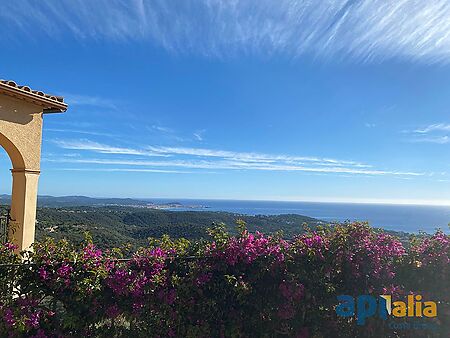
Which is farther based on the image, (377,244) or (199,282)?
(377,244)

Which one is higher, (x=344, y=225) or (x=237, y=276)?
(x=344, y=225)

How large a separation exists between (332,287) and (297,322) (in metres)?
0.64

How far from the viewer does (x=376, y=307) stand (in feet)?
15.3

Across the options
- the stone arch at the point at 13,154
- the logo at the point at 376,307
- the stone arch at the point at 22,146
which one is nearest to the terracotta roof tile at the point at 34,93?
the stone arch at the point at 22,146

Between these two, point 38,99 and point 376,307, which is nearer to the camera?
point 376,307

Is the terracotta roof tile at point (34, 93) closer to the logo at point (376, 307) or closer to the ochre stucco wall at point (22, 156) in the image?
the ochre stucco wall at point (22, 156)

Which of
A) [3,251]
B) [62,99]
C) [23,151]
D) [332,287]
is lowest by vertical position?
[332,287]

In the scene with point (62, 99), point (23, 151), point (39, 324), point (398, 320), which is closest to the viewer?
point (39, 324)

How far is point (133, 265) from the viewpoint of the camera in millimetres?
4406

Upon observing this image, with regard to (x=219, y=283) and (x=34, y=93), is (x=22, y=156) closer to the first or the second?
(x=34, y=93)

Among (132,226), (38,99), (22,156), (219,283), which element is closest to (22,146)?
(22,156)

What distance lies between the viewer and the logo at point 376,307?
183 inches

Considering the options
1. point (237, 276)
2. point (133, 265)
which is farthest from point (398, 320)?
point (133, 265)

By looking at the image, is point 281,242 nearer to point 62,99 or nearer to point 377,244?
point 377,244
